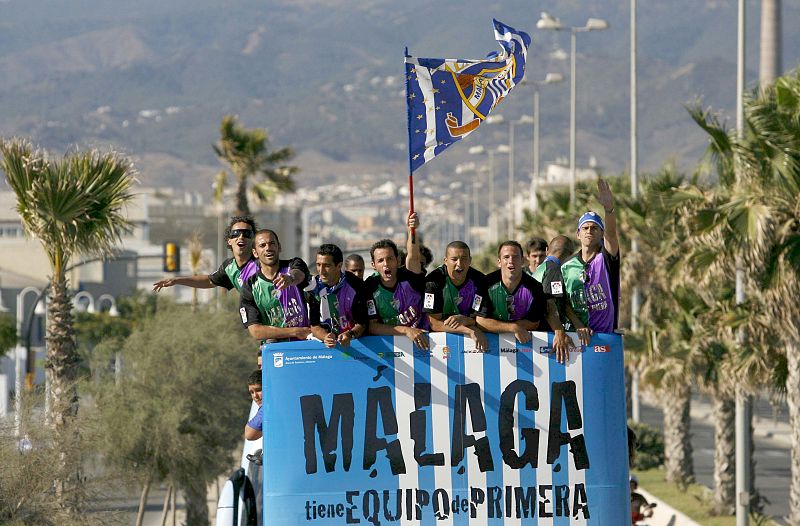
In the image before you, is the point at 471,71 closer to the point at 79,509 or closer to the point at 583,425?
the point at 583,425

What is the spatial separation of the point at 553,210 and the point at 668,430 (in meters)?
13.7

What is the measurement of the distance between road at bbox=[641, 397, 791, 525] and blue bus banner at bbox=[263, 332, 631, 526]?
19195mm

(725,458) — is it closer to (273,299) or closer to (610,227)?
(610,227)

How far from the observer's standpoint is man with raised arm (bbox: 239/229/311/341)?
941 centimetres

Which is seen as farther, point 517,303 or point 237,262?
point 237,262

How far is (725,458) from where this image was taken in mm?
28188

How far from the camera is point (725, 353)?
Result: 26.5 metres

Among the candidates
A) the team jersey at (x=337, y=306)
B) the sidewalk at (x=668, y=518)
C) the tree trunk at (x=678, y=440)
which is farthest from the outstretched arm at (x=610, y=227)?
the tree trunk at (x=678, y=440)

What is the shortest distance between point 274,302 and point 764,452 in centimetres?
4544

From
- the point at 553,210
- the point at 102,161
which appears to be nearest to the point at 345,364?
the point at 102,161

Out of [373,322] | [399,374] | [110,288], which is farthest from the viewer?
[110,288]

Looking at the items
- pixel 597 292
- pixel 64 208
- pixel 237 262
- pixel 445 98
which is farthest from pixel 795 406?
pixel 237 262

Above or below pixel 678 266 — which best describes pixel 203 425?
below

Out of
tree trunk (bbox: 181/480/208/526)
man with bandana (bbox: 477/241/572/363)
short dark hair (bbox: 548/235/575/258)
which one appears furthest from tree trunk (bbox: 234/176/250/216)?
man with bandana (bbox: 477/241/572/363)
